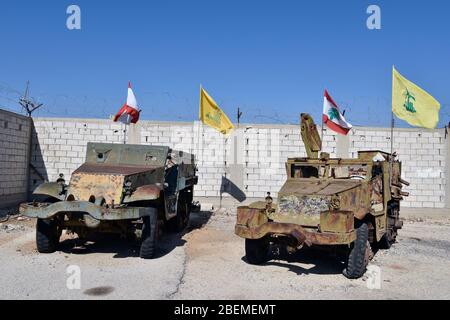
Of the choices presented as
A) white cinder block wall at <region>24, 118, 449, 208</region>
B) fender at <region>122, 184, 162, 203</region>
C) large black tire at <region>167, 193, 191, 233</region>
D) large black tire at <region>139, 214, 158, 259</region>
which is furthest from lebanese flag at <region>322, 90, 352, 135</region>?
large black tire at <region>139, 214, 158, 259</region>

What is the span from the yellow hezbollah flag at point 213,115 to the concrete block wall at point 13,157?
5485 mm

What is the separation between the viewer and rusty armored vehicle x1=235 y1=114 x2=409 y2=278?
6.07 metres

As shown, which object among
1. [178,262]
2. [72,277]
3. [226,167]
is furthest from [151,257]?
[226,167]

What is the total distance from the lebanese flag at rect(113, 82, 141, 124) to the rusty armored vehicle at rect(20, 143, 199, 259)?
3791mm

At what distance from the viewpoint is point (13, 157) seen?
12.9 metres

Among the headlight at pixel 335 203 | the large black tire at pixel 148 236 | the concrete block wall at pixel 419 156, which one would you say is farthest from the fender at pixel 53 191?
the concrete block wall at pixel 419 156

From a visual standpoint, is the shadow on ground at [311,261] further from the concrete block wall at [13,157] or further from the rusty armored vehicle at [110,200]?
the concrete block wall at [13,157]

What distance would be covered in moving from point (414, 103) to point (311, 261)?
14.7 feet

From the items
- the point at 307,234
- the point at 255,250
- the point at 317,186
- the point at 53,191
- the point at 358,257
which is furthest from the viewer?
the point at 53,191

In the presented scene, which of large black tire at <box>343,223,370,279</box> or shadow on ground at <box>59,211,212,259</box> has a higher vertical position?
large black tire at <box>343,223,370,279</box>

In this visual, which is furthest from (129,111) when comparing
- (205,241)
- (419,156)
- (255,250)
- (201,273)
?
(419,156)

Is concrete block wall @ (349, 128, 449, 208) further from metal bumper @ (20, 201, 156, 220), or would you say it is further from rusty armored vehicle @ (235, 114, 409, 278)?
metal bumper @ (20, 201, 156, 220)

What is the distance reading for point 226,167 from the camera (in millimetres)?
14164

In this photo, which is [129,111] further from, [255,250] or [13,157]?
[255,250]
